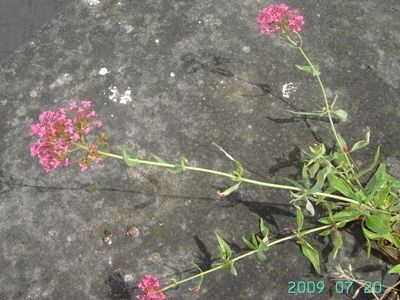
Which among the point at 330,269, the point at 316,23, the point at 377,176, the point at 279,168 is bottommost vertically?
the point at 330,269

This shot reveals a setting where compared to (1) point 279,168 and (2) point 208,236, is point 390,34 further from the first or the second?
(2) point 208,236

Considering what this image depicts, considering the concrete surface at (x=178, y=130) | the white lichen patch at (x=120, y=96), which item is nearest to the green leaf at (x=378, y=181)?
the concrete surface at (x=178, y=130)

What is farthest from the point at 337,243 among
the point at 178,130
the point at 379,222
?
the point at 178,130

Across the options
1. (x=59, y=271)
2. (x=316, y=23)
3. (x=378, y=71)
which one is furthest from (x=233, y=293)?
(x=316, y=23)

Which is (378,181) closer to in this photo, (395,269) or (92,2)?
(395,269)

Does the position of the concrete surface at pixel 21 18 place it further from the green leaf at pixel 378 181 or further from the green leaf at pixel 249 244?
the green leaf at pixel 378 181

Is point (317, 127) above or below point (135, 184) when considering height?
above

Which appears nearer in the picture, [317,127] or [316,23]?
[317,127]
